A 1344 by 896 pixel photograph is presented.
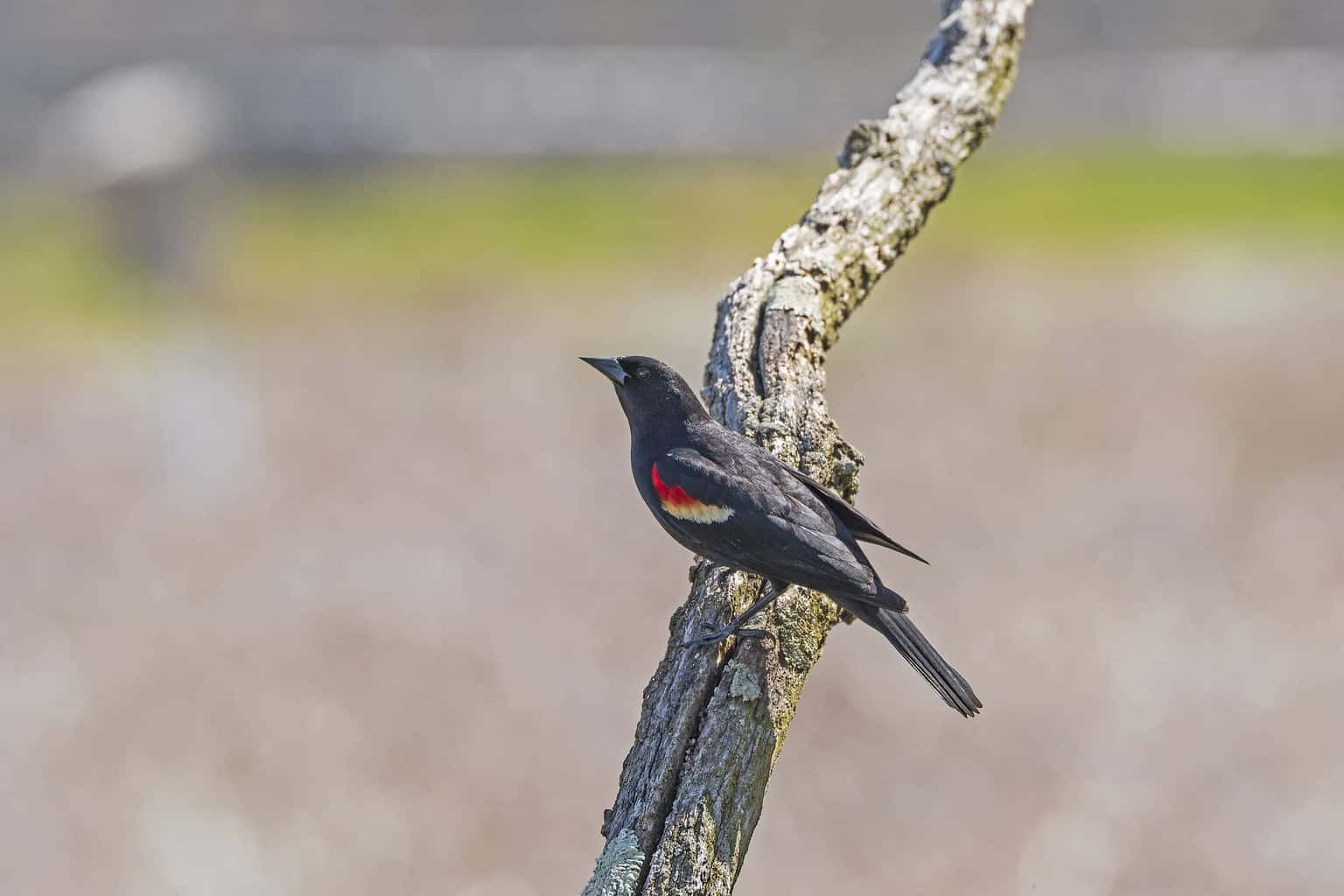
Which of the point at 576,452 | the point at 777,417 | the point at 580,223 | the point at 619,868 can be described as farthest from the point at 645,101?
the point at 619,868

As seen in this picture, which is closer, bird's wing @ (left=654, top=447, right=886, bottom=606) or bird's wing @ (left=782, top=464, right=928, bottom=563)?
bird's wing @ (left=654, top=447, right=886, bottom=606)

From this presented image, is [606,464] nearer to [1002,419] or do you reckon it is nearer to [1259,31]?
[1002,419]

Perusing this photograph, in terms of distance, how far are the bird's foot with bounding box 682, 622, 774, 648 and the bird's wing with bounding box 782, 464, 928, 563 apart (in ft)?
1.80

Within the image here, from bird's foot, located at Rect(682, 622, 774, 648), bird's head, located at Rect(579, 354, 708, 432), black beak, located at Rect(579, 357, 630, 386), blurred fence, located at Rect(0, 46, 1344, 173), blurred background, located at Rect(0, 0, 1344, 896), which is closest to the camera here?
bird's foot, located at Rect(682, 622, 774, 648)

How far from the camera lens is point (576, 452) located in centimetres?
1297

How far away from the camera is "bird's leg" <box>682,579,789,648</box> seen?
14.2 feet

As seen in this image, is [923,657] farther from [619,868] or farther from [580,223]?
[580,223]

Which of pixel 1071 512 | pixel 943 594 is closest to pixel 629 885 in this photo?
pixel 943 594

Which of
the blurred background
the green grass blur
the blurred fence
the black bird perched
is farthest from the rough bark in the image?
the blurred fence

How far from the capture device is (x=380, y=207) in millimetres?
19656

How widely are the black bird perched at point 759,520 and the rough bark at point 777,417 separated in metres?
0.13

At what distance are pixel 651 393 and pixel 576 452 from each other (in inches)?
306

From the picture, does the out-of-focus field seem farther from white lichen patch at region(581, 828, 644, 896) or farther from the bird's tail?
white lichen patch at region(581, 828, 644, 896)

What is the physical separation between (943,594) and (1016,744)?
1.51 metres
